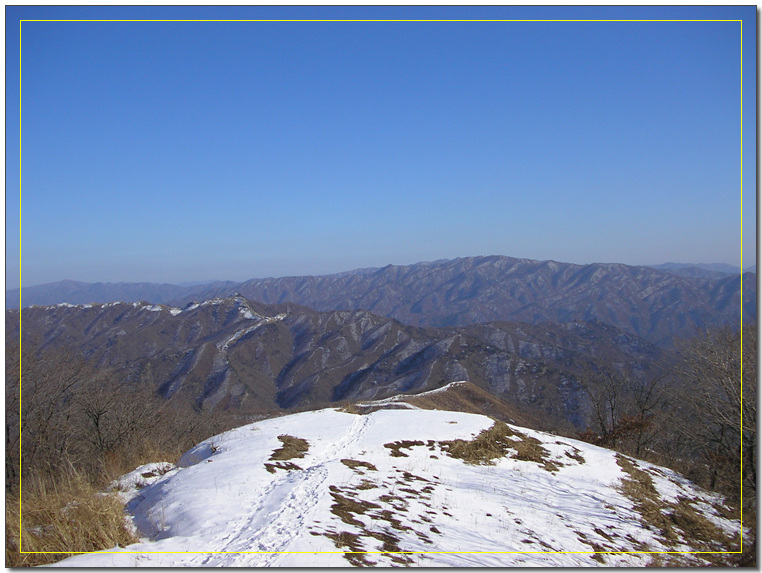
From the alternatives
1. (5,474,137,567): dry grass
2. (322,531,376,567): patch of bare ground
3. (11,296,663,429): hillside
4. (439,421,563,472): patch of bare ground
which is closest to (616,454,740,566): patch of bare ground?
(439,421,563,472): patch of bare ground

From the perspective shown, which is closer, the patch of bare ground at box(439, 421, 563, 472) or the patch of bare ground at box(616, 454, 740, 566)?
the patch of bare ground at box(616, 454, 740, 566)

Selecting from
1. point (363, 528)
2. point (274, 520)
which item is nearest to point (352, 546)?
point (363, 528)

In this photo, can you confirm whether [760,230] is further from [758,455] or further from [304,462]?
[304,462]

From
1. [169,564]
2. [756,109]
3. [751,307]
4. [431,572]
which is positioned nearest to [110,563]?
[169,564]

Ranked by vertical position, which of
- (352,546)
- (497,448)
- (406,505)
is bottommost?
(497,448)

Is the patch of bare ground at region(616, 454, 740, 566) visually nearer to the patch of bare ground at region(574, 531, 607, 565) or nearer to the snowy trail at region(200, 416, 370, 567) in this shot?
the patch of bare ground at region(574, 531, 607, 565)

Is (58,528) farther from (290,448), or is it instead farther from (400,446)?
(400,446)

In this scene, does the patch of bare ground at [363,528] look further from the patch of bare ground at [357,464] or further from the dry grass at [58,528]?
the dry grass at [58,528]

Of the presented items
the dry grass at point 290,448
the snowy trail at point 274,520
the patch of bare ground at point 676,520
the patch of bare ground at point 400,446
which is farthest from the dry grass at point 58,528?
the patch of bare ground at point 400,446
